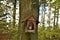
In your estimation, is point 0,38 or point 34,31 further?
point 0,38

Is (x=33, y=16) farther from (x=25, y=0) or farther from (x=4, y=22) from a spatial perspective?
(x=4, y=22)

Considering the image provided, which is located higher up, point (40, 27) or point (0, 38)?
point (40, 27)

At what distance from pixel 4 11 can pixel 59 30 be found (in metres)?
2.11

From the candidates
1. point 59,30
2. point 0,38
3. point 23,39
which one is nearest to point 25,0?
point 23,39

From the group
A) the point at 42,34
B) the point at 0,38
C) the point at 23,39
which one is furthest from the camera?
the point at 0,38

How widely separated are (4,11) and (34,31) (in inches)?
89.5

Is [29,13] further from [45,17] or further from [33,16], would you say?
[45,17]

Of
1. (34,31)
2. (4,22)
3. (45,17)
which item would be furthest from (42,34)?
(34,31)

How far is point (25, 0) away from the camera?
10.3 feet

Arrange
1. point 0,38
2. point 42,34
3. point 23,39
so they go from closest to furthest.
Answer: point 23,39 < point 42,34 < point 0,38

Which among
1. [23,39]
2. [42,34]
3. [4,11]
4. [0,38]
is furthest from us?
[0,38]

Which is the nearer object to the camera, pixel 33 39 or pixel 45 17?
pixel 33 39

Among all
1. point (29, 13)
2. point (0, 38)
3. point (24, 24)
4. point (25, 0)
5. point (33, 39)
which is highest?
point (25, 0)

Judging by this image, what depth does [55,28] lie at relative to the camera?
586cm
